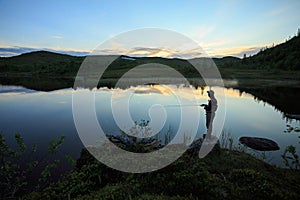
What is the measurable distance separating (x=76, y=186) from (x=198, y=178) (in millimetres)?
3792

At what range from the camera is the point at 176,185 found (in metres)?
5.78

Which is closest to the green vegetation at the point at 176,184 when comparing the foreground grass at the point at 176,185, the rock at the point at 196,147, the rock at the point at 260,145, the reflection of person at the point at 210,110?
the foreground grass at the point at 176,185

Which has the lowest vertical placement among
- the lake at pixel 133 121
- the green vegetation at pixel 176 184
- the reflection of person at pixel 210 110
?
the lake at pixel 133 121

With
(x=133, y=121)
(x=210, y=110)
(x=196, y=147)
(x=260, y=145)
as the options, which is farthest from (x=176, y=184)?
(x=133, y=121)

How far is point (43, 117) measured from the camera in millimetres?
20641

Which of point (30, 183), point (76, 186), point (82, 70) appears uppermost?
point (82, 70)

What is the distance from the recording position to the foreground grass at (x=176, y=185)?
5477 millimetres

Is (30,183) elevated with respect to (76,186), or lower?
lower

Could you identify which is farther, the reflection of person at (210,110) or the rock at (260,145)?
the rock at (260,145)

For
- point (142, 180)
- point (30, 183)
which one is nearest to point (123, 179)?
point (142, 180)

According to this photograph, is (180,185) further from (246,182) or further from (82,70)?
(82,70)

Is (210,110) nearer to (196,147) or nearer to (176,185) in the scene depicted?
(196,147)

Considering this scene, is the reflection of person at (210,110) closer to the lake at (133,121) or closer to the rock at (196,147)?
the rock at (196,147)

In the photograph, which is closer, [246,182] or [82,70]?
[246,182]
